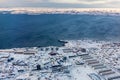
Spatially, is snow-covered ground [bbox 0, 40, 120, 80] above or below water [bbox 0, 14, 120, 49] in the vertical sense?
below

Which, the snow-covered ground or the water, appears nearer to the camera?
the snow-covered ground

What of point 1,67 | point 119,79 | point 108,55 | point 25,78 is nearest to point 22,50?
point 1,67

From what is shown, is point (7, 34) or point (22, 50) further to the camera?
point (7, 34)

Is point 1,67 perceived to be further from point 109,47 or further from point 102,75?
point 109,47

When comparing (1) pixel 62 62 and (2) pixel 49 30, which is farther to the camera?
(2) pixel 49 30

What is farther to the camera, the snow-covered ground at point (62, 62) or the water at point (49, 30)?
the water at point (49, 30)

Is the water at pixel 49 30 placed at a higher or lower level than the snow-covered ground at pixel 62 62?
higher

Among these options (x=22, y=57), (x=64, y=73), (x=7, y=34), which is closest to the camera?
(x=64, y=73)

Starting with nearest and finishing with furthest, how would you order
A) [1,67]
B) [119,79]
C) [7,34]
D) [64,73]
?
[119,79] < [64,73] < [1,67] < [7,34]
